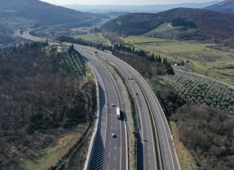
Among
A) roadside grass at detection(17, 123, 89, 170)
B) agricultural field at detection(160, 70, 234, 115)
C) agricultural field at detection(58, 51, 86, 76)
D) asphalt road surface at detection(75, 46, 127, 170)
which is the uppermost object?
agricultural field at detection(58, 51, 86, 76)

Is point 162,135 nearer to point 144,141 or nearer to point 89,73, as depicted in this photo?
point 144,141

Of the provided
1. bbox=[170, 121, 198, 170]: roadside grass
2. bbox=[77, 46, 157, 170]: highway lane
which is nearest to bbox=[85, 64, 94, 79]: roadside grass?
bbox=[77, 46, 157, 170]: highway lane

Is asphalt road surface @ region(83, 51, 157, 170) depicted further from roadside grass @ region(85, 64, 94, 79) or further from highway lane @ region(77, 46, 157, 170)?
roadside grass @ region(85, 64, 94, 79)

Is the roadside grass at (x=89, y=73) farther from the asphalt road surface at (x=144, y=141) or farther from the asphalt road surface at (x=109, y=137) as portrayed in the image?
the asphalt road surface at (x=144, y=141)

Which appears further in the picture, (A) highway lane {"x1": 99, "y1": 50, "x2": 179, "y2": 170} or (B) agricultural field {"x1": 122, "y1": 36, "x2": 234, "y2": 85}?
(B) agricultural field {"x1": 122, "y1": 36, "x2": 234, "y2": 85}

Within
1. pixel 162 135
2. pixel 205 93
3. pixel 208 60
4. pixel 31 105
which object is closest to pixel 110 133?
pixel 162 135

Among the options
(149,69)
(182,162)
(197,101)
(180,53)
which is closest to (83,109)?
(182,162)

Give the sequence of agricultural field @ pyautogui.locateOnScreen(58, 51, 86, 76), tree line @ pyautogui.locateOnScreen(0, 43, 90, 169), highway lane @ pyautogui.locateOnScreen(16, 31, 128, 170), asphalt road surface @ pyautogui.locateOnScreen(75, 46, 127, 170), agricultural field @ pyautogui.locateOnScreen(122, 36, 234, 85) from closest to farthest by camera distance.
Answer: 1. highway lane @ pyautogui.locateOnScreen(16, 31, 128, 170)
2. asphalt road surface @ pyautogui.locateOnScreen(75, 46, 127, 170)
3. tree line @ pyautogui.locateOnScreen(0, 43, 90, 169)
4. agricultural field @ pyautogui.locateOnScreen(58, 51, 86, 76)
5. agricultural field @ pyautogui.locateOnScreen(122, 36, 234, 85)
